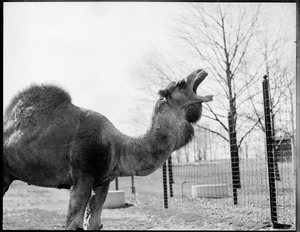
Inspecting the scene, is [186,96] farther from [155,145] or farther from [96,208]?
[96,208]

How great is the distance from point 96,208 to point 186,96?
1.33 metres

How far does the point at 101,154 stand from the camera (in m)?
3.49

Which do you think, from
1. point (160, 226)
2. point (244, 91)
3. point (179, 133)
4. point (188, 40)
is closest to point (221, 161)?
point (160, 226)

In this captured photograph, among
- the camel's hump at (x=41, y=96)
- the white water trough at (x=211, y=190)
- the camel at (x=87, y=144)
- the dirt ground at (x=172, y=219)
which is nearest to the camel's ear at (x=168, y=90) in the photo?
the camel at (x=87, y=144)

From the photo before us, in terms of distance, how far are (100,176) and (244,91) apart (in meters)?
12.4

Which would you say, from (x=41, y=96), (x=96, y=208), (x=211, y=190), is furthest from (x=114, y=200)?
(x=41, y=96)

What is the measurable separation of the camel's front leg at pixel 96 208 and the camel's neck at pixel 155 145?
341 mm

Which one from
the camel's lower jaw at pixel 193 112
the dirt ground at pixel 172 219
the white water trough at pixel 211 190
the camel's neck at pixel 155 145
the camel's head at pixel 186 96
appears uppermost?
the camel's head at pixel 186 96

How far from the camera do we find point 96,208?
12.5 ft

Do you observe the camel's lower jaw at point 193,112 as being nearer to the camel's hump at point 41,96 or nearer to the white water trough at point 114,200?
the camel's hump at point 41,96

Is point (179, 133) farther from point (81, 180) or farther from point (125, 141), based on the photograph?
point (81, 180)

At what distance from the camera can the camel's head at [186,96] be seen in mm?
3656

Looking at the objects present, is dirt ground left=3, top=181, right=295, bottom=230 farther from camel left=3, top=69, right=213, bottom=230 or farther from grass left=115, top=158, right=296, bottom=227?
camel left=3, top=69, right=213, bottom=230

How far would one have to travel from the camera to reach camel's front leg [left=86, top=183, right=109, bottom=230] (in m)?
3.77
